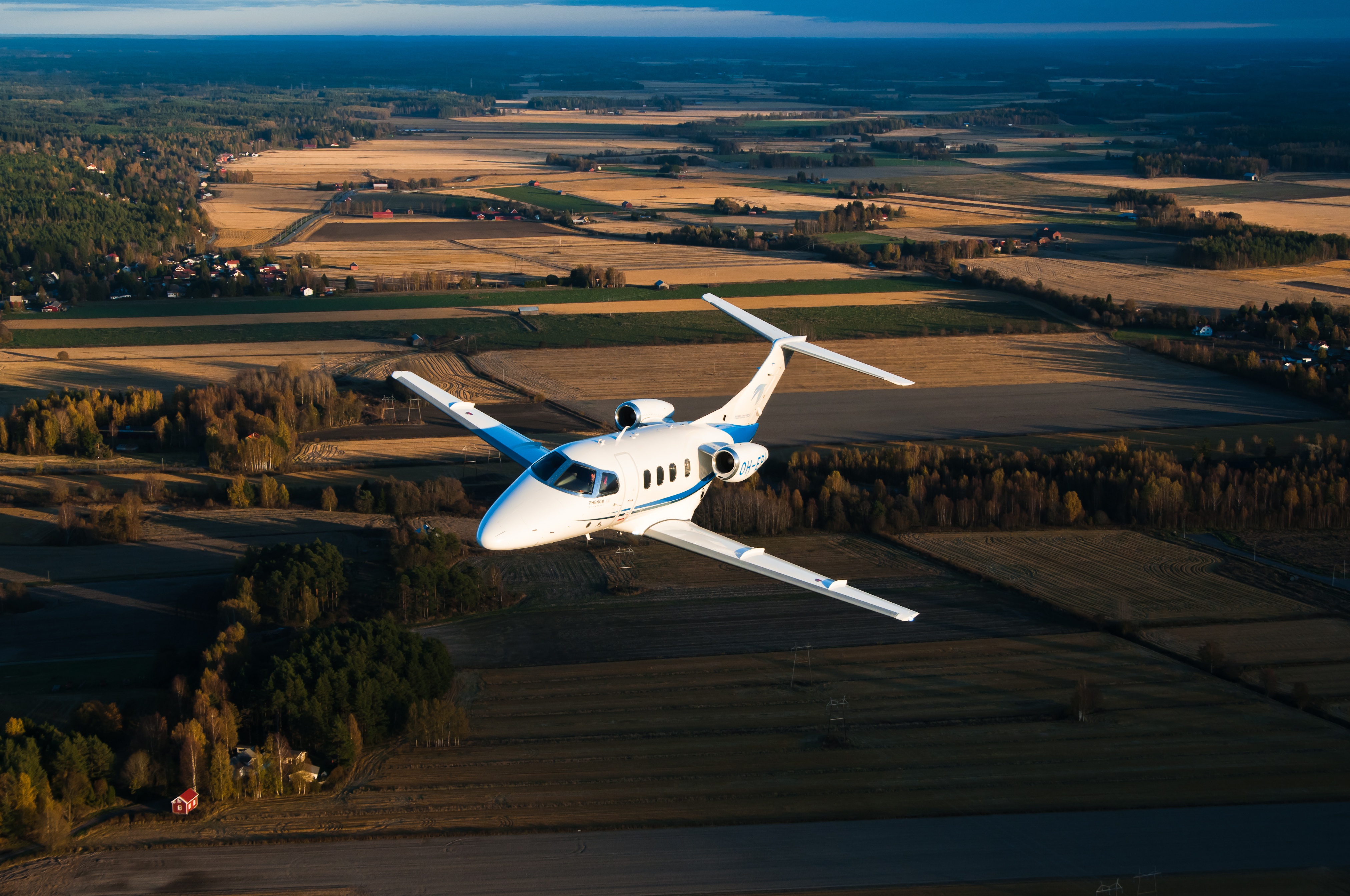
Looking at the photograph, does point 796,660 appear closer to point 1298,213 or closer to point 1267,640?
point 1267,640

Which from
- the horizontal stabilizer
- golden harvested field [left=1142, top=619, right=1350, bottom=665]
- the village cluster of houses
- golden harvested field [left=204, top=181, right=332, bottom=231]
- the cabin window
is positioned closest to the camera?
the cabin window

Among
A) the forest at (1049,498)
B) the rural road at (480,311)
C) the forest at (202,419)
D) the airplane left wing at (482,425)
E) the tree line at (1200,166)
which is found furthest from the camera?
the tree line at (1200,166)

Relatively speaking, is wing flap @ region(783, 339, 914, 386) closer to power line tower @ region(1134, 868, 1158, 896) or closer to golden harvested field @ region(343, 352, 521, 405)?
power line tower @ region(1134, 868, 1158, 896)

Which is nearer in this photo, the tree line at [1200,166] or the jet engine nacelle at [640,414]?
the jet engine nacelle at [640,414]

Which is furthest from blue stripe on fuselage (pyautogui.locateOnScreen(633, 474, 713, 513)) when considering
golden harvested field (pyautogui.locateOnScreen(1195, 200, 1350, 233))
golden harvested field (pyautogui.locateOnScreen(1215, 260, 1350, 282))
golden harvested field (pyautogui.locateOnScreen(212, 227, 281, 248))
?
golden harvested field (pyautogui.locateOnScreen(1195, 200, 1350, 233))

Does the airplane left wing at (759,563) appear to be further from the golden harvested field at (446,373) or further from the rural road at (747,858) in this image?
the golden harvested field at (446,373)

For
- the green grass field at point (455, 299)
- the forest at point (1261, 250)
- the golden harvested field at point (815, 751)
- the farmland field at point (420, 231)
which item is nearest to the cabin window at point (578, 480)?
the golden harvested field at point (815, 751)

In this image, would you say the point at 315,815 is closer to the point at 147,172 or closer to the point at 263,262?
the point at 263,262
